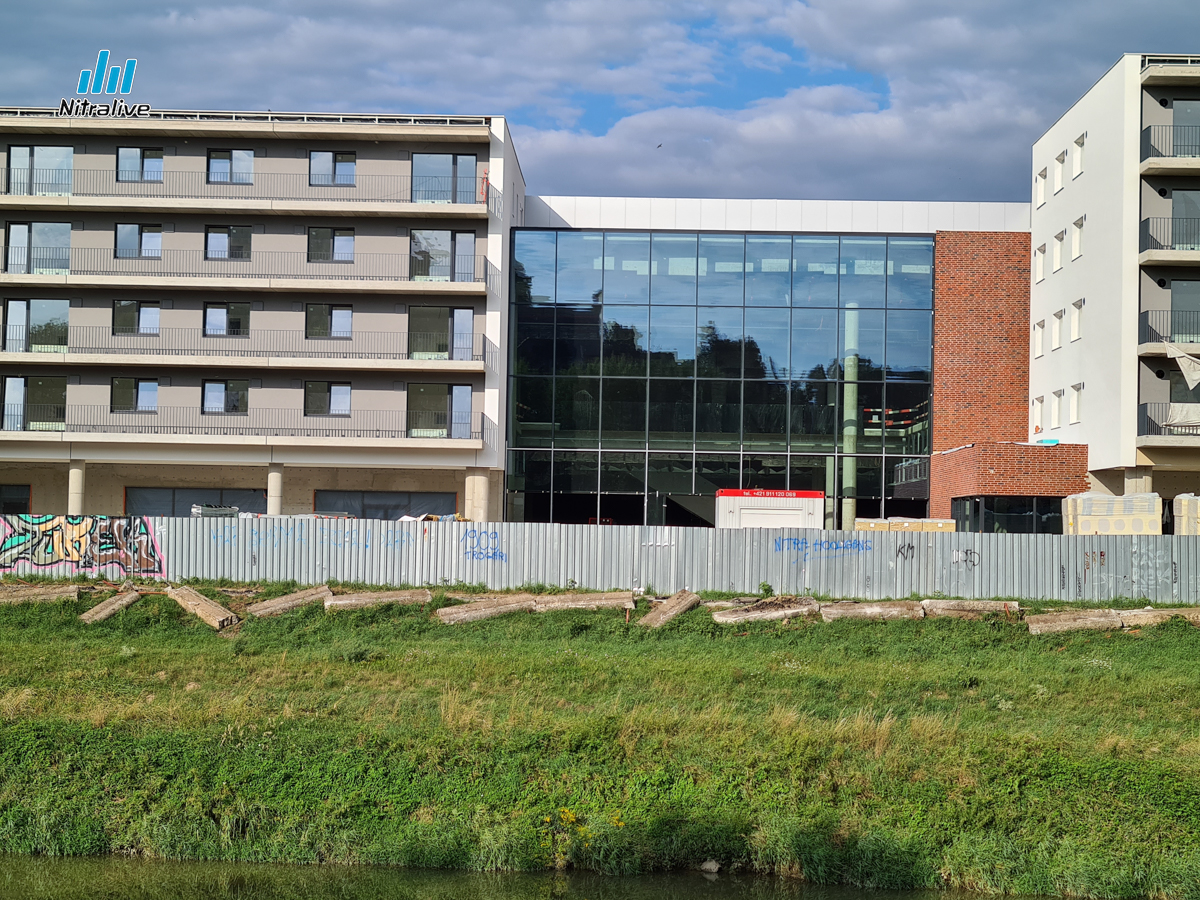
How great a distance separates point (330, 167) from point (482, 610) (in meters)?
22.7

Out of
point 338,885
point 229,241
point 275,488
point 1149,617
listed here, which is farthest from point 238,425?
point 1149,617

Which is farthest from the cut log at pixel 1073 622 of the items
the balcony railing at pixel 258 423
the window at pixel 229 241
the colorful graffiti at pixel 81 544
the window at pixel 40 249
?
the window at pixel 40 249

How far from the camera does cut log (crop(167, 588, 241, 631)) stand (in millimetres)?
23484

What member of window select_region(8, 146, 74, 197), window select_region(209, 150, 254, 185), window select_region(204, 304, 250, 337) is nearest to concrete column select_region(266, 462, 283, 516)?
window select_region(204, 304, 250, 337)

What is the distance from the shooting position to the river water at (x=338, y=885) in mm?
12617

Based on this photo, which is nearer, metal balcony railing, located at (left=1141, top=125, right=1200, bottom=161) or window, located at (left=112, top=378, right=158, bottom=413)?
metal balcony railing, located at (left=1141, top=125, right=1200, bottom=161)

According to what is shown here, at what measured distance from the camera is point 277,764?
14.9 metres

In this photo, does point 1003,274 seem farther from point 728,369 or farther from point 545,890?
point 545,890

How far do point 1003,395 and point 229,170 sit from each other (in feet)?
100

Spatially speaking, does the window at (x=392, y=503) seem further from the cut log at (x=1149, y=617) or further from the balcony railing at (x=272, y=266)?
the cut log at (x=1149, y=617)

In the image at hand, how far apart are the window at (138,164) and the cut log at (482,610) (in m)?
24.9

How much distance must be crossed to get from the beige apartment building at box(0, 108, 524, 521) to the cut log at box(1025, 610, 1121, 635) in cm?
2147

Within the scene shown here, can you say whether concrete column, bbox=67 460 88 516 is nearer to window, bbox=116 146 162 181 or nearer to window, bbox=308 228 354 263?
window, bbox=116 146 162 181

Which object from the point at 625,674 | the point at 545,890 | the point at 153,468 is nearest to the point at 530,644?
the point at 625,674
